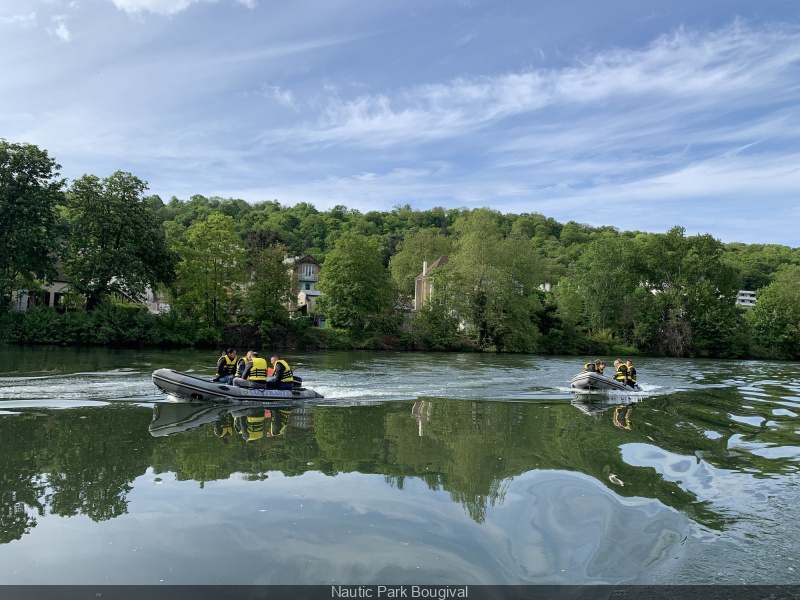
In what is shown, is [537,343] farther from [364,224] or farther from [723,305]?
[364,224]

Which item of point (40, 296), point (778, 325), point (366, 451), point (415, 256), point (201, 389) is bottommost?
point (366, 451)

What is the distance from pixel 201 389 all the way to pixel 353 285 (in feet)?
114

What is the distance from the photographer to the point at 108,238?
39719 mm

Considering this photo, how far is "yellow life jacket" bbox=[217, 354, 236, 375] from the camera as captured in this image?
1770cm

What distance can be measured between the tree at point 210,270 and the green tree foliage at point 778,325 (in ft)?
157

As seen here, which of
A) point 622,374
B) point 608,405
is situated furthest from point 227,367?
point 622,374

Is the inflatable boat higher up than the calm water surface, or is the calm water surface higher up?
the inflatable boat

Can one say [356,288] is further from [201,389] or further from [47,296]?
[201,389]

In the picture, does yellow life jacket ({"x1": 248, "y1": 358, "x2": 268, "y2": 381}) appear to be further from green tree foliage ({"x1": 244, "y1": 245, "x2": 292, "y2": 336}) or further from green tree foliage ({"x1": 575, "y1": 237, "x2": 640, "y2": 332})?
green tree foliage ({"x1": 575, "y1": 237, "x2": 640, "y2": 332})

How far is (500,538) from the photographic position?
263 inches

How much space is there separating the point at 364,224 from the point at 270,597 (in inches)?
4383

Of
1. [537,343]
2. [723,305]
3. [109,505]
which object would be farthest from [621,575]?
[723,305]

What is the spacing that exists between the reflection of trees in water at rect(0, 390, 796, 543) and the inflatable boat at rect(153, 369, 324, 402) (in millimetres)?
1150

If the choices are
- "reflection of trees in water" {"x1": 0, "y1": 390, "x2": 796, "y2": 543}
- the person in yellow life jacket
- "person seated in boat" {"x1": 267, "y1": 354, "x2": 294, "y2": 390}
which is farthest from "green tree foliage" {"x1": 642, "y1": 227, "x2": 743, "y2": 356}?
the person in yellow life jacket
